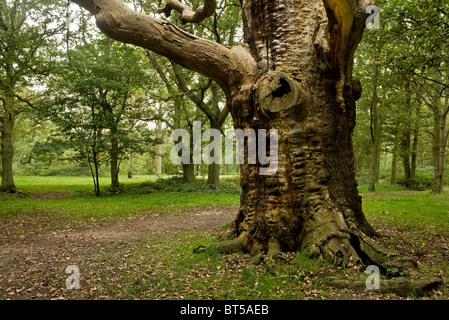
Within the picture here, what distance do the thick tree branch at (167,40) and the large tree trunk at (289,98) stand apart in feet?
0.05

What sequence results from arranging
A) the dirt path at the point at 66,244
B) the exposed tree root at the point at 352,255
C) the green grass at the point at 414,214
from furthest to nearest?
the green grass at the point at 414,214 → the dirt path at the point at 66,244 → the exposed tree root at the point at 352,255

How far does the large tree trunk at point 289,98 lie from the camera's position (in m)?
4.75

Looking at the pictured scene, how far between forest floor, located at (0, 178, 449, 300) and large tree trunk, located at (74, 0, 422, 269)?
0.59 meters

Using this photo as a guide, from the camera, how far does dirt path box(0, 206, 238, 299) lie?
4.61 metres

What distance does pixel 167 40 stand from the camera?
16.4 feet

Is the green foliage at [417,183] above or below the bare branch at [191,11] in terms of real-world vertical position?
below

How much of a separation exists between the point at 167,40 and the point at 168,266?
385 cm

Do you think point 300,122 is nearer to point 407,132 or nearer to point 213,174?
point 213,174

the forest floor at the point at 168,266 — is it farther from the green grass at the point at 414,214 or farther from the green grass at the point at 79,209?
the green grass at the point at 79,209

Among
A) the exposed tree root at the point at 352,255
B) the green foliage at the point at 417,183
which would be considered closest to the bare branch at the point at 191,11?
the exposed tree root at the point at 352,255

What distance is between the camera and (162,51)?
16.9 ft

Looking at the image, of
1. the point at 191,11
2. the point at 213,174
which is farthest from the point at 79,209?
the point at 191,11

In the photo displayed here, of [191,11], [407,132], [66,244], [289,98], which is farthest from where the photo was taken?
[407,132]

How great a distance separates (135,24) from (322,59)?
3198 mm
